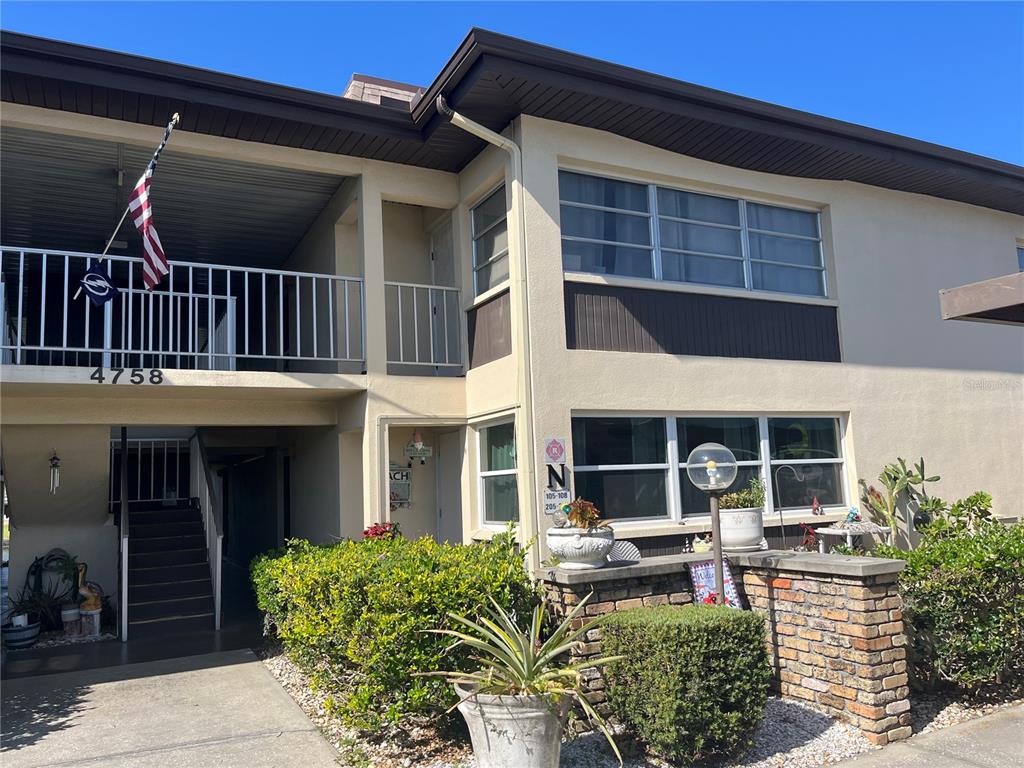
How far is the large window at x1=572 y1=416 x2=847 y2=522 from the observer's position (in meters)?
8.22

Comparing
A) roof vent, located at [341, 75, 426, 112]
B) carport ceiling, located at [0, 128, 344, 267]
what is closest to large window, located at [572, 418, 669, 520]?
carport ceiling, located at [0, 128, 344, 267]

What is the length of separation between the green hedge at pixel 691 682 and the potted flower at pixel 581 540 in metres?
0.74

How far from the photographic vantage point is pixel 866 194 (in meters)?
10.6

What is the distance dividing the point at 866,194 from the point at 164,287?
1164cm

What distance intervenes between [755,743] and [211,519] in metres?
8.24

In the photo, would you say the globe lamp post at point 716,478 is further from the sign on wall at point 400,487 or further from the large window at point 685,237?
the sign on wall at point 400,487

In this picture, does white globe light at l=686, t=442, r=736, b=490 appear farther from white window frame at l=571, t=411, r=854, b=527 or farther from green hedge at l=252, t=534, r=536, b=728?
white window frame at l=571, t=411, r=854, b=527

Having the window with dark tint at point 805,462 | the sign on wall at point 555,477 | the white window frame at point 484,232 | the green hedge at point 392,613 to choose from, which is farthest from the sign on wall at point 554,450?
the window with dark tint at point 805,462

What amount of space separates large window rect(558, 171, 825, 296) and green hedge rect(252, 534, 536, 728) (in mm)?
3682

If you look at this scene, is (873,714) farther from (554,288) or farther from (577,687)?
(554,288)

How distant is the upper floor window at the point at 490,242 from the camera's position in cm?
872

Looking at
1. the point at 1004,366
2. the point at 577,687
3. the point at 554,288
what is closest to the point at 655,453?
the point at 554,288

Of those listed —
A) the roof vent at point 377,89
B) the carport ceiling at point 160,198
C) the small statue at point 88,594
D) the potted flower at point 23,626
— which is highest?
the roof vent at point 377,89

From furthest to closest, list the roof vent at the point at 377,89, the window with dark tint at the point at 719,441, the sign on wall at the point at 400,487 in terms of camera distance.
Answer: the roof vent at the point at 377,89
the sign on wall at the point at 400,487
the window with dark tint at the point at 719,441
